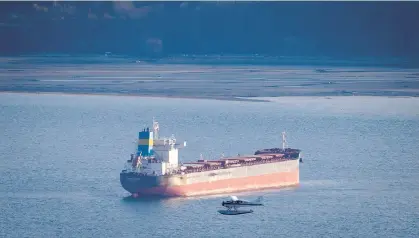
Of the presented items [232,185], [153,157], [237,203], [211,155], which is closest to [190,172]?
[153,157]

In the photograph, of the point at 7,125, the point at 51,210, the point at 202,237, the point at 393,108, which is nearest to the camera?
the point at 202,237

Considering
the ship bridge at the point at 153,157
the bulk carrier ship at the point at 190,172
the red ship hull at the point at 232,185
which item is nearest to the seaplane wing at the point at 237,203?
the red ship hull at the point at 232,185

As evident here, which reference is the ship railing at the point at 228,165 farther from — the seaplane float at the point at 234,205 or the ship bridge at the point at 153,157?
the seaplane float at the point at 234,205

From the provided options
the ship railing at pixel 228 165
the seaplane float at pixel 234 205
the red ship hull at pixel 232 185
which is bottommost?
the seaplane float at pixel 234 205

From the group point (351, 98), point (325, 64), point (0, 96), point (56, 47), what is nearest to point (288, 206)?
point (351, 98)

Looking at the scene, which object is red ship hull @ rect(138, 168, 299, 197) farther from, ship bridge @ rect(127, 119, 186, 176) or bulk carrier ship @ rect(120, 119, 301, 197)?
ship bridge @ rect(127, 119, 186, 176)

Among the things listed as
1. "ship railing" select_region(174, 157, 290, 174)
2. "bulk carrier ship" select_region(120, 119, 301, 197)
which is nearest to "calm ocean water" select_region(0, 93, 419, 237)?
"bulk carrier ship" select_region(120, 119, 301, 197)

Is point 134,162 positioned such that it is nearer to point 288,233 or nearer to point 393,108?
point 288,233
